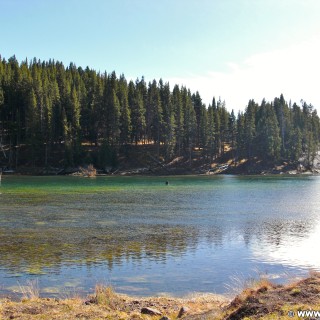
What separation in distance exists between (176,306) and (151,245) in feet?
33.9

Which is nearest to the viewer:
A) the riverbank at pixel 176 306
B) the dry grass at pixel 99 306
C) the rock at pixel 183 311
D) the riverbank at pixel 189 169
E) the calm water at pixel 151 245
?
the riverbank at pixel 176 306

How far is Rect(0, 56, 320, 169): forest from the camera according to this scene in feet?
343

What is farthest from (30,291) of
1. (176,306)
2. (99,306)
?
(176,306)

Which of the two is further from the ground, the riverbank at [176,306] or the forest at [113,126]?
the forest at [113,126]

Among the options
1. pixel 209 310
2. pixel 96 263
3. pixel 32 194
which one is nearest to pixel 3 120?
pixel 32 194

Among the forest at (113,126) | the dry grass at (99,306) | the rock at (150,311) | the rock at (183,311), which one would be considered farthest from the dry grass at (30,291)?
the forest at (113,126)

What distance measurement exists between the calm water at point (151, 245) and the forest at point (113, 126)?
6482cm

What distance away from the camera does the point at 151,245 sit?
22.1 metres

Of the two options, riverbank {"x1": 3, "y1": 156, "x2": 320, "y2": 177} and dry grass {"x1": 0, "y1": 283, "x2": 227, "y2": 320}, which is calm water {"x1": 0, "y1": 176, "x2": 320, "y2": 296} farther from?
riverbank {"x1": 3, "y1": 156, "x2": 320, "y2": 177}

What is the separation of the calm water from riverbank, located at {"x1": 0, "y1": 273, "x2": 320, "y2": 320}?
221cm

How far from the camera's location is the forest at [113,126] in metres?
104

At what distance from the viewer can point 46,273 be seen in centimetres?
1633

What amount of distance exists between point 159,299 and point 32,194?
132 feet

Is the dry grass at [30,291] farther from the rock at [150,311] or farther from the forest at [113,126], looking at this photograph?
the forest at [113,126]
